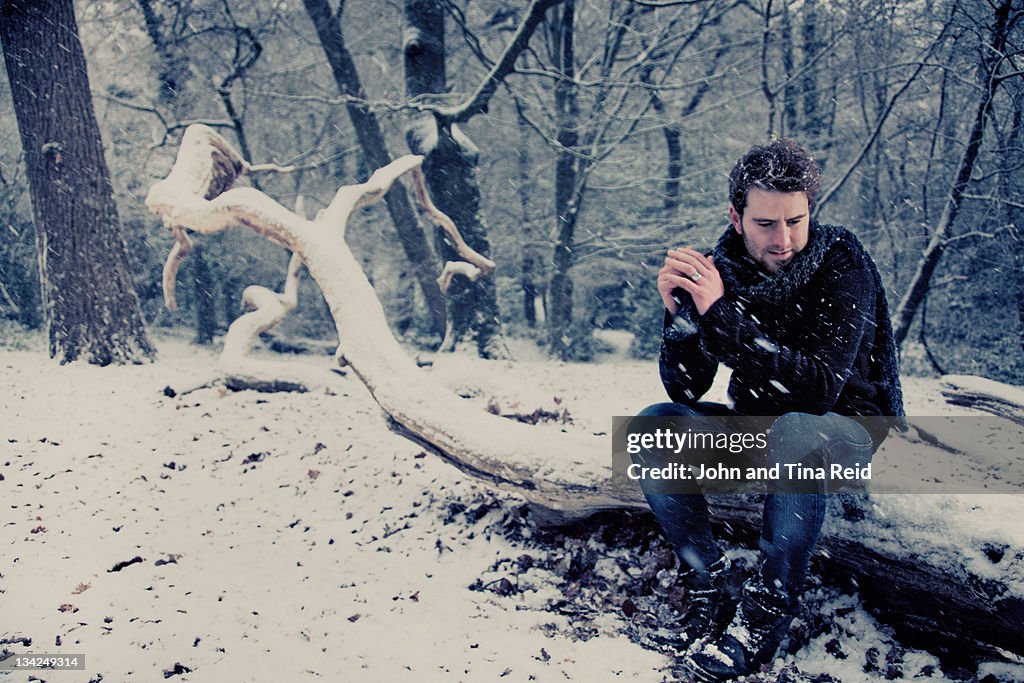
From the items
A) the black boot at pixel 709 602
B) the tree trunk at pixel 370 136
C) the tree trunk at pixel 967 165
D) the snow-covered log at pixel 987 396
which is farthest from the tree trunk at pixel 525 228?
the black boot at pixel 709 602

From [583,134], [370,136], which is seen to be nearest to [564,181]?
[583,134]

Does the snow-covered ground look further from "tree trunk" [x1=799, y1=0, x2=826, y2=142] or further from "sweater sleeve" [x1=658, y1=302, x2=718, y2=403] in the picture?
"tree trunk" [x1=799, y1=0, x2=826, y2=142]

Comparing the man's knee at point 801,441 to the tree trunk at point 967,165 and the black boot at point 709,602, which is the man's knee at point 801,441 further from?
the tree trunk at point 967,165

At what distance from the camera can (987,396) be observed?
355cm

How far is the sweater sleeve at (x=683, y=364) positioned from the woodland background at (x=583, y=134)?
3775 mm

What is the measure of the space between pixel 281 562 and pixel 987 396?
4.24m

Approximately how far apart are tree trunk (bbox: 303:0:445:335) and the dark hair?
22.7 feet

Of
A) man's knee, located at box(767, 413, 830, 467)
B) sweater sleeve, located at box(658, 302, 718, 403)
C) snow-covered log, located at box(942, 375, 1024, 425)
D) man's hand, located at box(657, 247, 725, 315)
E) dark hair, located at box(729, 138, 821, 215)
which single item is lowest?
snow-covered log, located at box(942, 375, 1024, 425)

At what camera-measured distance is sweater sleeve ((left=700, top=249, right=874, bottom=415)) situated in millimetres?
1778

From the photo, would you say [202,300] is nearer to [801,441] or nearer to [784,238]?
[784,238]

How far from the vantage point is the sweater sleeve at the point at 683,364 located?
2096mm

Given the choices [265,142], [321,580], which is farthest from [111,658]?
[265,142]

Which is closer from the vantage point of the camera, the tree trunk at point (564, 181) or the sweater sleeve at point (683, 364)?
→ the sweater sleeve at point (683, 364)

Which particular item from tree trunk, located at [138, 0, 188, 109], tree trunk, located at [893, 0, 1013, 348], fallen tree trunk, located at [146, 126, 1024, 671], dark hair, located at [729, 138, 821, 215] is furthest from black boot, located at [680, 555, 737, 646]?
tree trunk, located at [138, 0, 188, 109]
